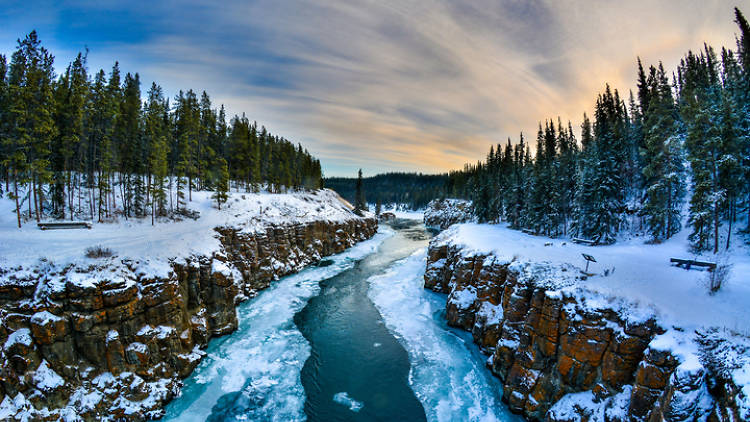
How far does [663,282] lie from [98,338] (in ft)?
94.3

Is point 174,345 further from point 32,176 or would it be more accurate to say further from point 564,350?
point 564,350

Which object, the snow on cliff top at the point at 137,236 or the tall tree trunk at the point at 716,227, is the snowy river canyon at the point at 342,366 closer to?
the snow on cliff top at the point at 137,236

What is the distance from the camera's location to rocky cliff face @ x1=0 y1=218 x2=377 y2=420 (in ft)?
41.1

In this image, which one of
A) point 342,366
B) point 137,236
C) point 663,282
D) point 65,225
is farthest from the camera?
point 137,236

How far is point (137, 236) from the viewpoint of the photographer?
24188 mm

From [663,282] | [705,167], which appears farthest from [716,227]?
[663,282]

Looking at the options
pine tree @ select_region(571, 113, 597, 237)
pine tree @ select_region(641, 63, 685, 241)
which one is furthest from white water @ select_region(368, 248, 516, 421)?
pine tree @ select_region(641, 63, 685, 241)

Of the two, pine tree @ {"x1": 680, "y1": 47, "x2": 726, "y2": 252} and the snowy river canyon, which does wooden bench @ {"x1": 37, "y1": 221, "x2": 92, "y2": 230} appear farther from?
pine tree @ {"x1": 680, "y1": 47, "x2": 726, "y2": 252}

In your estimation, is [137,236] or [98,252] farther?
[137,236]

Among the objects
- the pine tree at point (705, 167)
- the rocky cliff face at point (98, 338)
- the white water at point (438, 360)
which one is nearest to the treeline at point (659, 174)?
the pine tree at point (705, 167)

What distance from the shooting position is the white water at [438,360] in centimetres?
1544

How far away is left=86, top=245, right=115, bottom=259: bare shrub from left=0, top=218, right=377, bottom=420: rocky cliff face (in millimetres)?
971

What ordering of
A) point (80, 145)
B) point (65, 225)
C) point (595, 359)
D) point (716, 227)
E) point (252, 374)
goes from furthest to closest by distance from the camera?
point (80, 145) < point (65, 225) < point (716, 227) < point (252, 374) < point (595, 359)

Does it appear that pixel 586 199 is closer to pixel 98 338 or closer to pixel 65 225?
pixel 98 338
